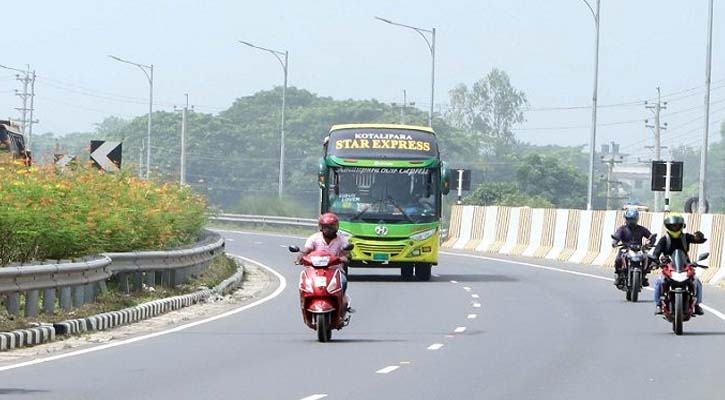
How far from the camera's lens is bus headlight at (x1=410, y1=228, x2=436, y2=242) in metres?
35.9

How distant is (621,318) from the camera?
84.8 ft

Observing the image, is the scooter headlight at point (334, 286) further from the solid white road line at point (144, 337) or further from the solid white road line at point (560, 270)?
the solid white road line at point (560, 270)

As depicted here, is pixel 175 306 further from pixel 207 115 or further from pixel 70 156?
pixel 207 115

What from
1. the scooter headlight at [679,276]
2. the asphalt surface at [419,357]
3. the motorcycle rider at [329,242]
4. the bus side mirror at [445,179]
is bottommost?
the asphalt surface at [419,357]

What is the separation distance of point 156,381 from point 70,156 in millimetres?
20175

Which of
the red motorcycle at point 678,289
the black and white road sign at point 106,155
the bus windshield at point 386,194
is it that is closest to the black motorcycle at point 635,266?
the bus windshield at point 386,194

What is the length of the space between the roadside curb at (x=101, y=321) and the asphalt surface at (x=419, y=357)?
0.95m

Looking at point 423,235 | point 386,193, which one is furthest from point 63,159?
point 423,235

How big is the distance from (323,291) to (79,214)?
5983mm

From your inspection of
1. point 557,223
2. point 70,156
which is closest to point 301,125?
point 557,223

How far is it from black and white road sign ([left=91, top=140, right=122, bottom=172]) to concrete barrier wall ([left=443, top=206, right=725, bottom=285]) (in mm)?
12599

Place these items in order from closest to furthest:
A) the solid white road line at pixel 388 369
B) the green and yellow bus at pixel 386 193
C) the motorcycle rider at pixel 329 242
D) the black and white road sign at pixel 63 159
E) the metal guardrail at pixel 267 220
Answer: the solid white road line at pixel 388 369, the motorcycle rider at pixel 329 242, the black and white road sign at pixel 63 159, the green and yellow bus at pixel 386 193, the metal guardrail at pixel 267 220

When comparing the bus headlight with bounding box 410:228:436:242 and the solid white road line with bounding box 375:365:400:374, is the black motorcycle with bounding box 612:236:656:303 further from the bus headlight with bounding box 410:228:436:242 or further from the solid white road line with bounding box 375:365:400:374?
the solid white road line with bounding box 375:365:400:374

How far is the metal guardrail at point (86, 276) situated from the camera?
792 inches
